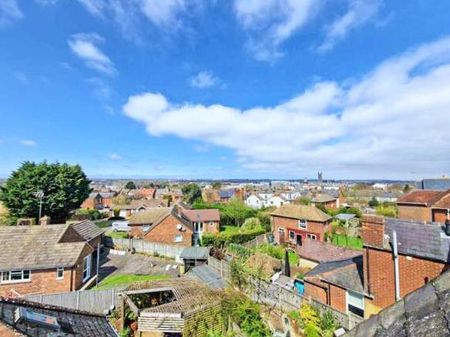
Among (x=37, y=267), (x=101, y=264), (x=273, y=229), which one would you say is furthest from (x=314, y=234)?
(x=37, y=267)

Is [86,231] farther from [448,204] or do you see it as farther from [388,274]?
[448,204]

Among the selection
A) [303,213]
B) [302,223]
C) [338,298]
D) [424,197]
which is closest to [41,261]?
[338,298]

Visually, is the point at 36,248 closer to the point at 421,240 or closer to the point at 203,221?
the point at 203,221

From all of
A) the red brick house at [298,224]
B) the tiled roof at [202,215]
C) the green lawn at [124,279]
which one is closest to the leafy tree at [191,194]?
the tiled roof at [202,215]

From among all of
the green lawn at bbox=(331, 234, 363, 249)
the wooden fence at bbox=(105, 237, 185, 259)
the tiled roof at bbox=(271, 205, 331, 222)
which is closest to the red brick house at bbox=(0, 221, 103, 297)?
the wooden fence at bbox=(105, 237, 185, 259)

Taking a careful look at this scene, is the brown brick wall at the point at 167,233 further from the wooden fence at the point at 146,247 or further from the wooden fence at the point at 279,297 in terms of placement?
the wooden fence at the point at 279,297

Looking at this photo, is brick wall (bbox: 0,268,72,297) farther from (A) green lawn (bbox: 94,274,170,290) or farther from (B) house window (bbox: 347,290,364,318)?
(B) house window (bbox: 347,290,364,318)
